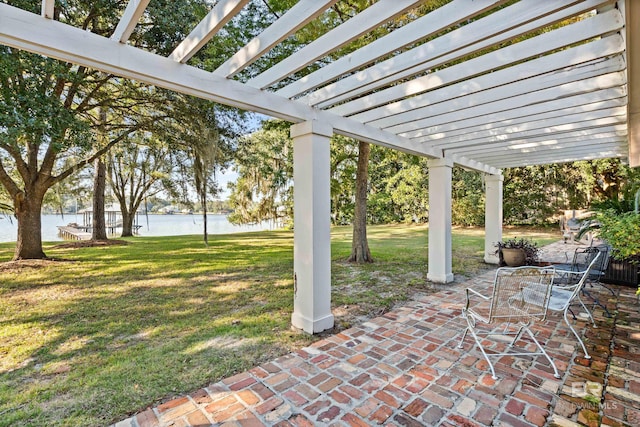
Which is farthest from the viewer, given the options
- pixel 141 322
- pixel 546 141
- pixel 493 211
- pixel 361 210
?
pixel 493 211

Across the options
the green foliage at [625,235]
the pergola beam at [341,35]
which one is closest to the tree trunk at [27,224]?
the pergola beam at [341,35]

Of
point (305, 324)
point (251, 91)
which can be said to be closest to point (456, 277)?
point (305, 324)

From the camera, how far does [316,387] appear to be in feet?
7.29

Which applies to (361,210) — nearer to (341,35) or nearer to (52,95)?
(341,35)

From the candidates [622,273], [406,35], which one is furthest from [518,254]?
→ [406,35]

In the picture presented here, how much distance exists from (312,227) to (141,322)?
8.07 feet

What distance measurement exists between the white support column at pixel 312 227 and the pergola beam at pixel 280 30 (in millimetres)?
970

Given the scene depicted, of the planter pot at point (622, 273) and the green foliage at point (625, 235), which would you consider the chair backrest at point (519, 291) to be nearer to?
the green foliage at point (625, 235)

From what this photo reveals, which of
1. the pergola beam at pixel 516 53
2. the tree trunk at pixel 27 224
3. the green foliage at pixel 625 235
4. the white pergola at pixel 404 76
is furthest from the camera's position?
the tree trunk at pixel 27 224

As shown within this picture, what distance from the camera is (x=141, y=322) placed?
12.0 ft

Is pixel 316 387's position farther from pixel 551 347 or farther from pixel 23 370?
pixel 23 370

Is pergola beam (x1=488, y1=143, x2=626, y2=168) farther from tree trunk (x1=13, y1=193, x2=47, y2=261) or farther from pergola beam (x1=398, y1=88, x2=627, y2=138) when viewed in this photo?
tree trunk (x1=13, y1=193, x2=47, y2=261)

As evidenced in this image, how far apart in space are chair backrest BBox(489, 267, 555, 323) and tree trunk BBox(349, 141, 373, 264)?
4595 millimetres

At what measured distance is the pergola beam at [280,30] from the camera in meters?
1.78
